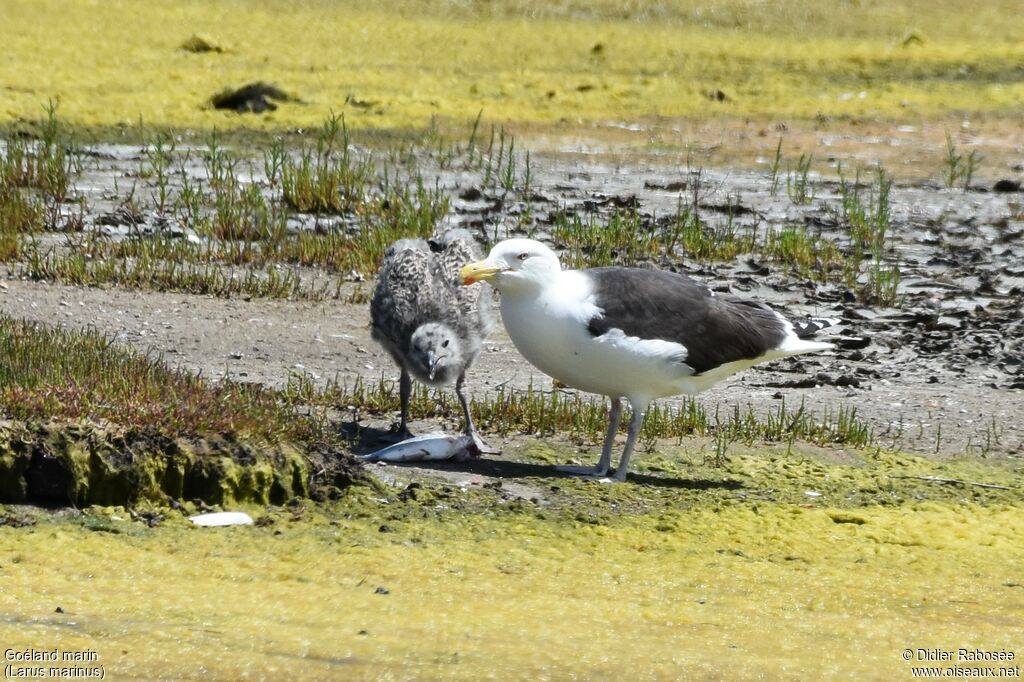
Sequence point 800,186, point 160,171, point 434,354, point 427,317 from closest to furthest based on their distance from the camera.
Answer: point 434,354 → point 427,317 → point 160,171 → point 800,186

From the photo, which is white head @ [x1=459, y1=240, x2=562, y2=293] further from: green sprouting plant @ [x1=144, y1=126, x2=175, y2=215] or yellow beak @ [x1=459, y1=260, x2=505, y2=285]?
green sprouting plant @ [x1=144, y1=126, x2=175, y2=215]

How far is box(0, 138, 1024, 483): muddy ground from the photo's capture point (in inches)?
371

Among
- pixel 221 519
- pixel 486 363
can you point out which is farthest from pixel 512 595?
pixel 486 363

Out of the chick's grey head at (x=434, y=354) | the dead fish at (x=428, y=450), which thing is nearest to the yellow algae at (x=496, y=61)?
the chick's grey head at (x=434, y=354)

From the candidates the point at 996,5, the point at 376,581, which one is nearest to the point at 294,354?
the point at 376,581

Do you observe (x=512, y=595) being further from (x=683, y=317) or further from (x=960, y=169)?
(x=960, y=169)

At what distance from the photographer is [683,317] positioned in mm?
7598

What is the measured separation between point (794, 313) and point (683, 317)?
3810 mm

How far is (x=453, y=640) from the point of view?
17.5 ft

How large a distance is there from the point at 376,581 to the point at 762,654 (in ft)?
4.78

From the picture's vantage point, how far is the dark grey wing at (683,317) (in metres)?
7.38

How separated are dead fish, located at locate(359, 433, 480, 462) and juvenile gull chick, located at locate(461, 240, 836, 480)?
1.64ft

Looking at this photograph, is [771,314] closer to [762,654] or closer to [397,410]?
[397,410]

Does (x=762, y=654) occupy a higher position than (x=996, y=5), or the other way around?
(x=996, y=5)
